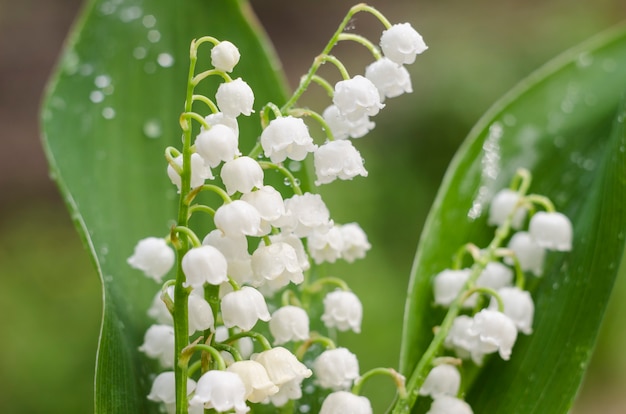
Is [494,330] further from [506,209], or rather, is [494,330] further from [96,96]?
[96,96]

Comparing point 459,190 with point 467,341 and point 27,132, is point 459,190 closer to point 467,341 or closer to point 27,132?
point 467,341

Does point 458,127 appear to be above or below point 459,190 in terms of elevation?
below

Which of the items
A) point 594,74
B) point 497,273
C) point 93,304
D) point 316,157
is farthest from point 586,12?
point 316,157

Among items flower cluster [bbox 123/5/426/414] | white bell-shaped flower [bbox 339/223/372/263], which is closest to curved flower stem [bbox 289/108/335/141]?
flower cluster [bbox 123/5/426/414]

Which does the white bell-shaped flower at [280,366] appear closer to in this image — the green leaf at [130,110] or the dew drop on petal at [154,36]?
the green leaf at [130,110]

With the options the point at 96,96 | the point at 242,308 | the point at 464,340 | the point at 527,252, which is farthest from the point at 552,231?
the point at 96,96

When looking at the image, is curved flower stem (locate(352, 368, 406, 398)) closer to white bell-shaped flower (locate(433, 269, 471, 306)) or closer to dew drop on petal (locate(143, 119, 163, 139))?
white bell-shaped flower (locate(433, 269, 471, 306))
